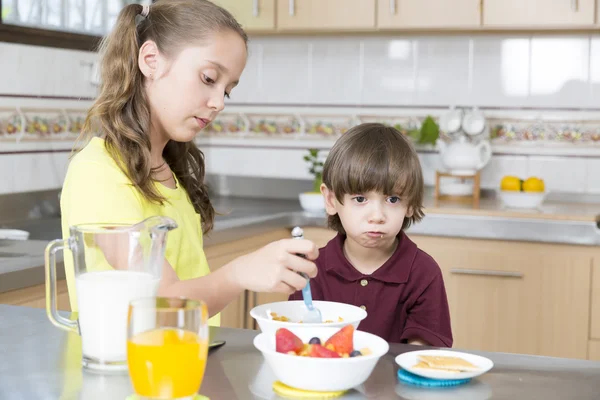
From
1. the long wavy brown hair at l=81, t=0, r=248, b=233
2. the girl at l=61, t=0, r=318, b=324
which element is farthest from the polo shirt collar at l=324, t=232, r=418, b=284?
the long wavy brown hair at l=81, t=0, r=248, b=233

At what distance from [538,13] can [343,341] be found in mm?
2415

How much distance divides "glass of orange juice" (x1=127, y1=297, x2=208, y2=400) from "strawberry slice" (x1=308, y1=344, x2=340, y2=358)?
0.12 m

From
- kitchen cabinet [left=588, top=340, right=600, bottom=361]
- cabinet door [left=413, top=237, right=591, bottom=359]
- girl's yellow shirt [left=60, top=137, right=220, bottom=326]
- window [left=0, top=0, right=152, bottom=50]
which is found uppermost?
window [left=0, top=0, right=152, bottom=50]

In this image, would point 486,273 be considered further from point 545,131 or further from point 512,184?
point 545,131

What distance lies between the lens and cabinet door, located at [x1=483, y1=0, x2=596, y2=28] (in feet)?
9.74

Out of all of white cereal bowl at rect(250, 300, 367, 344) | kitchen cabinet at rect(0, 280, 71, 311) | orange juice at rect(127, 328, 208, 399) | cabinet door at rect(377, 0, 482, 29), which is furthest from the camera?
cabinet door at rect(377, 0, 482, 29)

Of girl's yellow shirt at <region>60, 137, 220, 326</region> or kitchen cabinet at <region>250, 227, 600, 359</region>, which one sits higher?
girl's yellow shirt at <region>60, 137, 220, 326</region>

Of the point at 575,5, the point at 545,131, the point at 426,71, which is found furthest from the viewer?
the point at 426,71

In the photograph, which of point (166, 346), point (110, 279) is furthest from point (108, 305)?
point (166, 346)

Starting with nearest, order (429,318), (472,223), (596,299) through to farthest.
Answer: (429,318), (596,299), (472,223)

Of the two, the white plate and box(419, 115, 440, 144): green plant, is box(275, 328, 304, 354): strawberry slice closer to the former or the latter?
the white plate

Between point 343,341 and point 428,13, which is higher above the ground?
point 428,13

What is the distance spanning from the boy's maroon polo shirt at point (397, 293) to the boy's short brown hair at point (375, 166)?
114 mm

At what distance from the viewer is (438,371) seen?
36.0 inches
